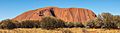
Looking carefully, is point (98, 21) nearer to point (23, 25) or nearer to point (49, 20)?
point (49, 20)

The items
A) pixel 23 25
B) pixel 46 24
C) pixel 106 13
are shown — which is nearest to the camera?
pixel 46 24

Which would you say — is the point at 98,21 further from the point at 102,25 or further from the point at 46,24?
the point at 46,24

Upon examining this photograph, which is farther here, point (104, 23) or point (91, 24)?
point (91, 24)

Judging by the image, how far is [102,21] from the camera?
346 feet

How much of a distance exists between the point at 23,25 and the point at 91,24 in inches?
1195

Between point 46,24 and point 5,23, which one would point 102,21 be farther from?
point 5,23

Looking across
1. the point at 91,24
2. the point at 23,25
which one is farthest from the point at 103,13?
the point at 23,25

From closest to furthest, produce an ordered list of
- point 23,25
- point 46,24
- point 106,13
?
1. point 46,24
2. point 106,13
3. point 23,25

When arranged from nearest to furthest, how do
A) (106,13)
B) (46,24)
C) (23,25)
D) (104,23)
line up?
1. (46,24)
2. (104,23)
3. (106,13)
4. (23,25)

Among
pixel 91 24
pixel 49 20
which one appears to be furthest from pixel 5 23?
pixel 91 24

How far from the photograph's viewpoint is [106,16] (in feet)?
349

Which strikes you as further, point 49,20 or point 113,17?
point 113,17

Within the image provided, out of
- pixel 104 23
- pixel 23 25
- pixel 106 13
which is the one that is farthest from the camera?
pixel 23 25

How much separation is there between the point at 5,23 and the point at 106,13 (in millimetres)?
39490
